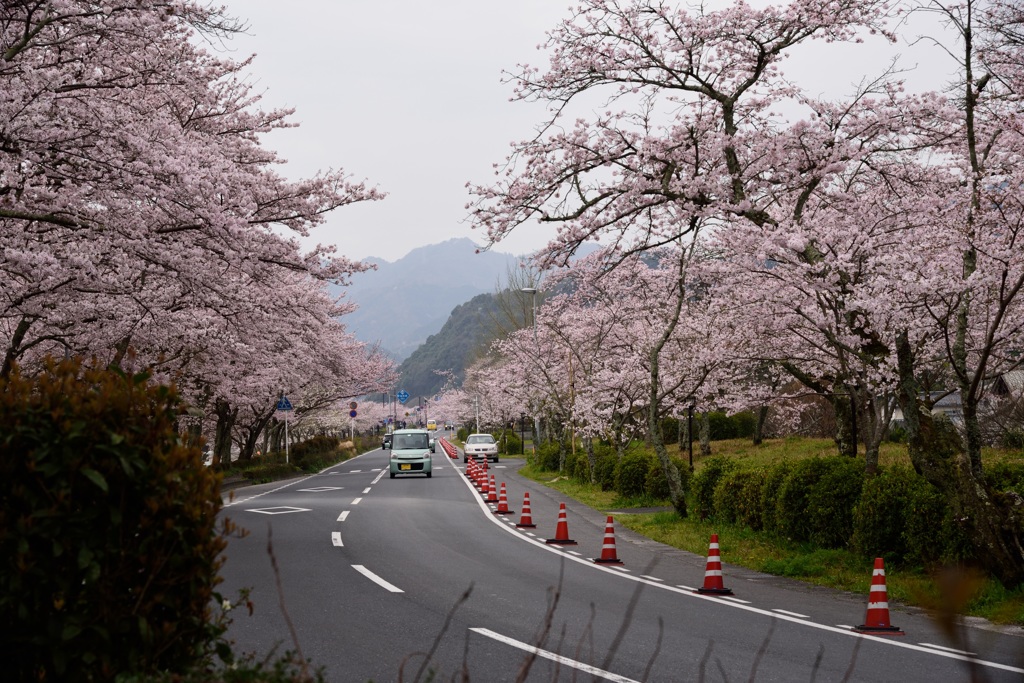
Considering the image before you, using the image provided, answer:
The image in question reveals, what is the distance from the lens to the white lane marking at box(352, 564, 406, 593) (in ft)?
38.3

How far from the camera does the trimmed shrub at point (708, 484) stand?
19.7 meters

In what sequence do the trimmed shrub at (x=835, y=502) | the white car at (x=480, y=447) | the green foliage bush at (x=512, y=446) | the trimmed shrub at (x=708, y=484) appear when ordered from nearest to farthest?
the trimmed shrub at (x=835, y=502), the trimmed shrub at (x=708, y=484), the white car at (x=480, y=447), the green foliage bush at (x=512, y=446)

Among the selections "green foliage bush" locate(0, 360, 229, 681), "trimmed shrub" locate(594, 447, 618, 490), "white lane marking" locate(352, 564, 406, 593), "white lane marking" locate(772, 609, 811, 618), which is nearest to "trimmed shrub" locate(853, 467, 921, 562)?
"white lane marking" locate(772, 609, 811, 618)

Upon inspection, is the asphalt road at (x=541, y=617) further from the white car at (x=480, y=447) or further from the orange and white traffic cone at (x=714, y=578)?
the white car at (x=480, y=447)

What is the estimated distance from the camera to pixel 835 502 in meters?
14.3

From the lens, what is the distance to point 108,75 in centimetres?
1512

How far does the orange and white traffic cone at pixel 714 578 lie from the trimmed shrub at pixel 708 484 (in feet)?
25.2

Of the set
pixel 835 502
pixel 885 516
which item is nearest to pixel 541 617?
pixel 885 516

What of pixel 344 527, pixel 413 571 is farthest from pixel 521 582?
pixel 344 527

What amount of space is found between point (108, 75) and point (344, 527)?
9.40 metres

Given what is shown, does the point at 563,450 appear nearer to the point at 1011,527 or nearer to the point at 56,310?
the point at 56,310

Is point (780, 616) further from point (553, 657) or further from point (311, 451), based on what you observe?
point (311, 451)

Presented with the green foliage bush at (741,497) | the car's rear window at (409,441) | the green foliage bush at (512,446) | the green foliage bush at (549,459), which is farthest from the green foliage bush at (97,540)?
the green foliage bush at (512,446)

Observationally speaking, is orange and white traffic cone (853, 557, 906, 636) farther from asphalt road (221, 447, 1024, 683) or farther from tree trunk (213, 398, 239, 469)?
tree trunk (213, 398, 239, 469)
